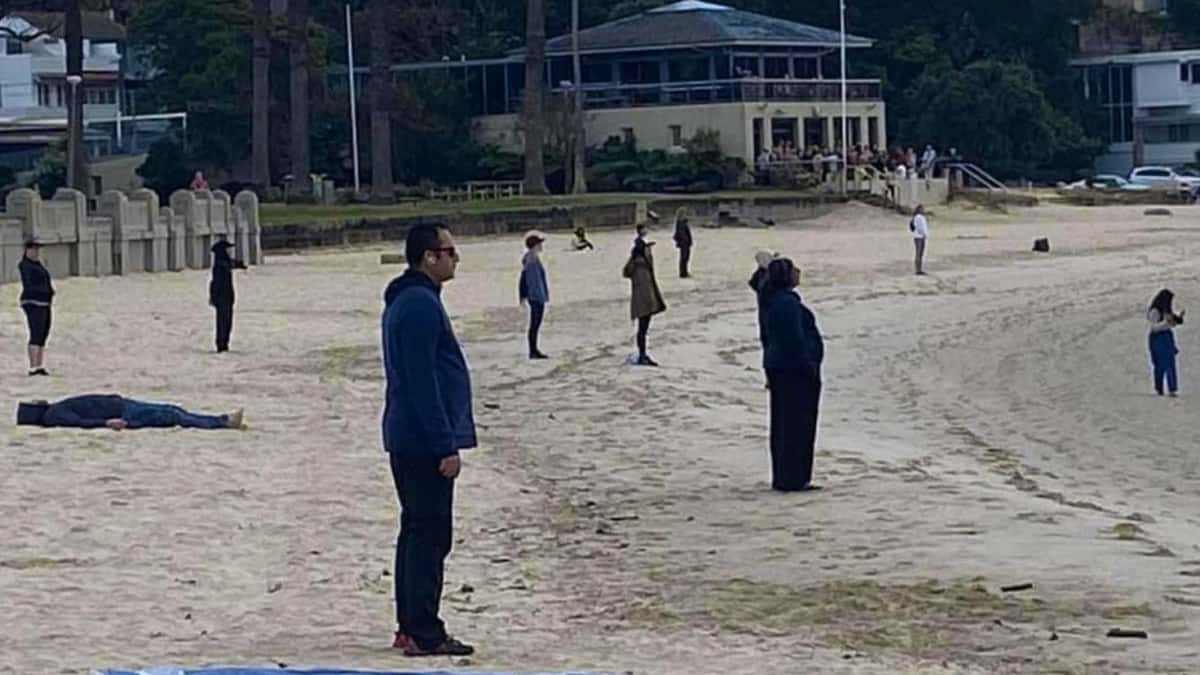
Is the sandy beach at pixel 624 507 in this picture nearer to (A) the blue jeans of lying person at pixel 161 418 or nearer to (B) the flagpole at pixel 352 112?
(A) the blue jeans of lying person at pixel 161 418

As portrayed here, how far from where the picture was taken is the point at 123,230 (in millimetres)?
42594

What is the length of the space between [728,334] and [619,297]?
674 centimetres

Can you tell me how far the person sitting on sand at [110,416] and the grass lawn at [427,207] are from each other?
111 feet

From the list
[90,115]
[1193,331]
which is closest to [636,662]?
[1193,331]

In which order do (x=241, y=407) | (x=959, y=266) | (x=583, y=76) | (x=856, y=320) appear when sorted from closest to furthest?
1. (x=241, y=407)
2. (x=856, y=320)
3. (x=959, y=266)
4. (x=583, y=76)

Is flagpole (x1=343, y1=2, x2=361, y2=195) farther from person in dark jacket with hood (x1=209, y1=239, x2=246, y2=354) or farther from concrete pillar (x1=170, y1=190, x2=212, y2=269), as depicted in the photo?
person in dark jacket with hood (x1=209, y1=239, x2=246, y2=354)

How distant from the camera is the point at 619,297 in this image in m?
39.2

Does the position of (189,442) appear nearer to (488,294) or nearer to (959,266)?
(488,294)

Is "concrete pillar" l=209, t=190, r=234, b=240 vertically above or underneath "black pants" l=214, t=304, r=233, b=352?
above

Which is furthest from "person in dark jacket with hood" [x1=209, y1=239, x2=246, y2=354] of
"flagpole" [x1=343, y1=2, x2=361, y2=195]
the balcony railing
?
the balcony railing

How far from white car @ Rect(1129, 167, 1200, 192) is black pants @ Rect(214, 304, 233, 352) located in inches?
2185

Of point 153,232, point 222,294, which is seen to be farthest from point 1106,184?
point 222,294

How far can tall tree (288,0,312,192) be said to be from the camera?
66.8 metres

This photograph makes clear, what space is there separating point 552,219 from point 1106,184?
3135 centimetres
